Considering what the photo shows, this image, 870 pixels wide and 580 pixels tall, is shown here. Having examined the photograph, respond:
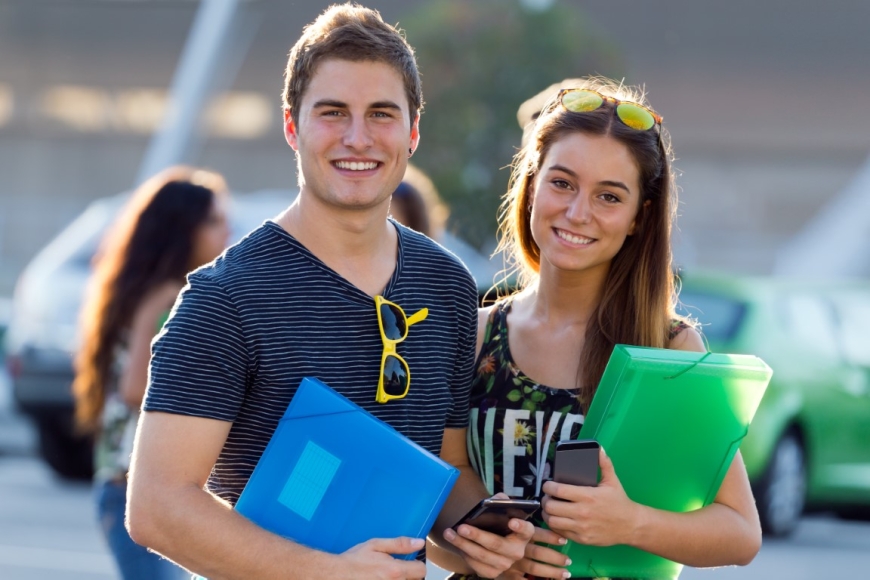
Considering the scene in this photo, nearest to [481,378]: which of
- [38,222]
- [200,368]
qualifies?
[200,368]

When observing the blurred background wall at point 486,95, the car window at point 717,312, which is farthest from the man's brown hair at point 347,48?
the blurred background wall at point 486,95

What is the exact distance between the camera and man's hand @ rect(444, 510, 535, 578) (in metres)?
2.49

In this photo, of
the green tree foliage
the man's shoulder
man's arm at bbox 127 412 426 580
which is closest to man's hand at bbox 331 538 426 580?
man's arm at bbox 127 412 426 580

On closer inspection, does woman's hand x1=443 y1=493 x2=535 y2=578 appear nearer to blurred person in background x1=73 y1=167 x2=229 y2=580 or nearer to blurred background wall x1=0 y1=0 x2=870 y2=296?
blurred person in background x1=73 y1=167 x2=229 y2=580

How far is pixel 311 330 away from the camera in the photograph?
2410mm

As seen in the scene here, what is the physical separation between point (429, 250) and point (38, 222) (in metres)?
20.4

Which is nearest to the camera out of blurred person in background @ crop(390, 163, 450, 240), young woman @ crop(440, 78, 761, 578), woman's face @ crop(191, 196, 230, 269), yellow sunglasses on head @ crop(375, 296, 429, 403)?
yellow sunglasses on head @ crop(375, 296, 429, 403)

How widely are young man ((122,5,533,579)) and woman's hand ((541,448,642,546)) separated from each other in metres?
0.07

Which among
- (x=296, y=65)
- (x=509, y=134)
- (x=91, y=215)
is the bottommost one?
(x=91, y=215)

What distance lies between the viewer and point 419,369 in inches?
100

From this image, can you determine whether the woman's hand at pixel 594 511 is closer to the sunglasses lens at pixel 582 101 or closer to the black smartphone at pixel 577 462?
the black smartphone at pixel 577 462

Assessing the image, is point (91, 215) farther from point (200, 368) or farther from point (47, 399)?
point (200, 368)

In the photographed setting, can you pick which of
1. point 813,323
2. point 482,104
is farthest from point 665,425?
point 482,104

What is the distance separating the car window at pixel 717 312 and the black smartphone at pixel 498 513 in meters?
5.70
